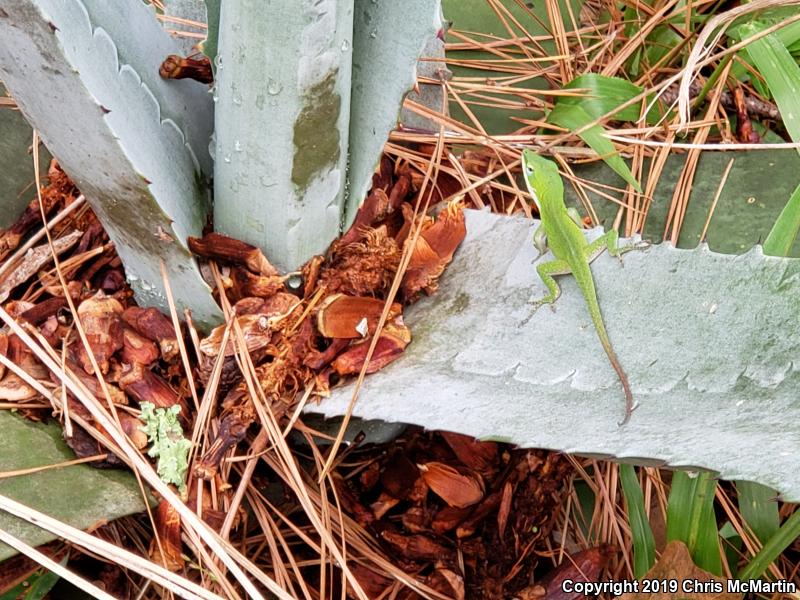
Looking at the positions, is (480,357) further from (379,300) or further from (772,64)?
(772,64)

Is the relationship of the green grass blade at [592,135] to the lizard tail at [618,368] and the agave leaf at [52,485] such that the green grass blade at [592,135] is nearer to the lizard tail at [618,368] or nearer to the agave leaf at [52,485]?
the lizard tail at [618,368]

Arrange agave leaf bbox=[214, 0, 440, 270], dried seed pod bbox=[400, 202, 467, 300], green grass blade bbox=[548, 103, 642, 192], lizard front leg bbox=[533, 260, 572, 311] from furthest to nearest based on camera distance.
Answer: green grass blade bbox=[548, 103, 642, 192] < dried seed pod bbox=[400, 202, 467, 300] < lizard front leg bbox=[533, 260, 572, 311] < agave leaf bbox=[214, 0, 440, 270]

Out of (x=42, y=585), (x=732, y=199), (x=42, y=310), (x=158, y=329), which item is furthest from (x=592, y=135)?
(x=42, y=585)

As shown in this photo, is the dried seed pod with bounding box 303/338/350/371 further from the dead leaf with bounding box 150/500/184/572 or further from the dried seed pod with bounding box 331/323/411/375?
the dead leaf with bounding box 150/500/184/572

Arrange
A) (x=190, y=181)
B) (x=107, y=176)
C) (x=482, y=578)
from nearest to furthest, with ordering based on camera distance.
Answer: (x=107, y=176)
(x=190, y=181)
(x=482, y=578)

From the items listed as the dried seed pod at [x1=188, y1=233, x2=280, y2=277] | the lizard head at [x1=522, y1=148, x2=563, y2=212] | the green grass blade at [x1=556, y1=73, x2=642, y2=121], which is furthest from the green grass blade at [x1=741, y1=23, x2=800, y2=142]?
the dried seed pod at [x1=188, y1=233, x2=280, y2=277]

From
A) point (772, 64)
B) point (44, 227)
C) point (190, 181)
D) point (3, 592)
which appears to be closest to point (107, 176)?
point (190, 181)

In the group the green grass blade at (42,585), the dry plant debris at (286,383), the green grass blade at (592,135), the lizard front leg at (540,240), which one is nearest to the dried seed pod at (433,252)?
the dry plant debris at (286,383)

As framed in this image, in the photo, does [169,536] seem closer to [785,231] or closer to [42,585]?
[42,585]
